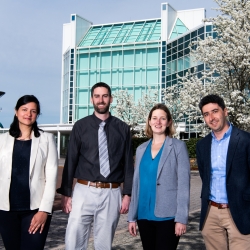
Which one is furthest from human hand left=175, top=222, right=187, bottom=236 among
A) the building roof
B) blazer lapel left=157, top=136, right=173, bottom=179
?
the building roof

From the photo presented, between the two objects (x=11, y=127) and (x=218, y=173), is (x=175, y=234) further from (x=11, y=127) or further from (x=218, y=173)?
(x=11, y=127)

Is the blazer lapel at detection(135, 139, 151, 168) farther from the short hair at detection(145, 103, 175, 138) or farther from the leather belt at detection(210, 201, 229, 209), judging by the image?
the leather belt at detection(210, 201, 229, 209)

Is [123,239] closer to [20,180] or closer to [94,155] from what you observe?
[94,155]

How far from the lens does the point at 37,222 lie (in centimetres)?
401

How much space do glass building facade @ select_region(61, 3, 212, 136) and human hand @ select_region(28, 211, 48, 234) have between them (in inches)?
1788

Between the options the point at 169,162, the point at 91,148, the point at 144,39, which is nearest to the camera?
the point at 169,162

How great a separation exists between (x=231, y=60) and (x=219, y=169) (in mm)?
19169

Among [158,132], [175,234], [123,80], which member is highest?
[123,80]

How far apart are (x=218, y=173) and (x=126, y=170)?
1047 millimetres

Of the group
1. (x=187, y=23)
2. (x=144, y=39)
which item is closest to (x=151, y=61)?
(x=144, y=39)

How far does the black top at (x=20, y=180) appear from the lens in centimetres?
405

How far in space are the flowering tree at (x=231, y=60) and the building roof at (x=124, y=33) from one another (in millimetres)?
29057

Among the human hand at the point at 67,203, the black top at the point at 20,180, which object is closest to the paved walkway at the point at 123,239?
the human hand at the point at 67,203

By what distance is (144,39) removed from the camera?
173ft
